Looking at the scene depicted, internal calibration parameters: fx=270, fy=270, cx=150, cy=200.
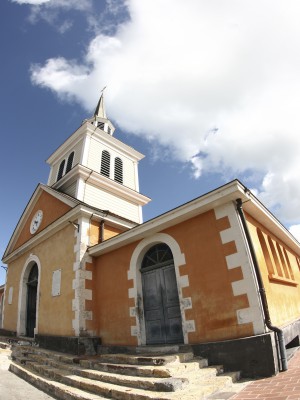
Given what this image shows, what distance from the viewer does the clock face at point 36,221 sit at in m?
11.8

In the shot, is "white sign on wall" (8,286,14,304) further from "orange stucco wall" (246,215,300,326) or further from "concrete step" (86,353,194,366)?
"orange stucco wall" (246,215,300,326)

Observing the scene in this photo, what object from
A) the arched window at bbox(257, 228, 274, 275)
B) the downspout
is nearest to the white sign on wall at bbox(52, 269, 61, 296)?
the downspout

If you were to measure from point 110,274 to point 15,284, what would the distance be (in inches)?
262

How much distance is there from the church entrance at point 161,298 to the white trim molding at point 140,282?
14 centimetres

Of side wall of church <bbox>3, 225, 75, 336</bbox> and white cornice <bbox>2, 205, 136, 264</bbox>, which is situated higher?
white cornice <bbox>2, 205, 136, 264</bbox>

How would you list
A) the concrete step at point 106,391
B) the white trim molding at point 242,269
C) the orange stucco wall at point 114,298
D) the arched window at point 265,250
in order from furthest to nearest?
1. the orange stucco wall at point 114,298
2. the arched window at point 265,250
3. the white trim molding at point 242,269
4. the concrete step at point 106,391

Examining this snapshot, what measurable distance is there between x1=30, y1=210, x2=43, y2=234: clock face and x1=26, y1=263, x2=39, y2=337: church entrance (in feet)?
5.16

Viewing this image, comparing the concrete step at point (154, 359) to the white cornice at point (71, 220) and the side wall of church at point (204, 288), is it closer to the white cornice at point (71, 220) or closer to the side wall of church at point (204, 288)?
the side wall of church at point (204, 288)

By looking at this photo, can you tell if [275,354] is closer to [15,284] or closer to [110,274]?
[110,274]

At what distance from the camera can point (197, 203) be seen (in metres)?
6.30

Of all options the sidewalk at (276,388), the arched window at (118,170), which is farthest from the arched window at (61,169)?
the sidewalk at (276,388)

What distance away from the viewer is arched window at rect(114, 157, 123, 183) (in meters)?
14.5

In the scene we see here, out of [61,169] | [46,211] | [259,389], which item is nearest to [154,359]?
[259,389]

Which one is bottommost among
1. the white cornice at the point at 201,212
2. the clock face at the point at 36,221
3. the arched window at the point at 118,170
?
the white cornice at the point at 201,212
